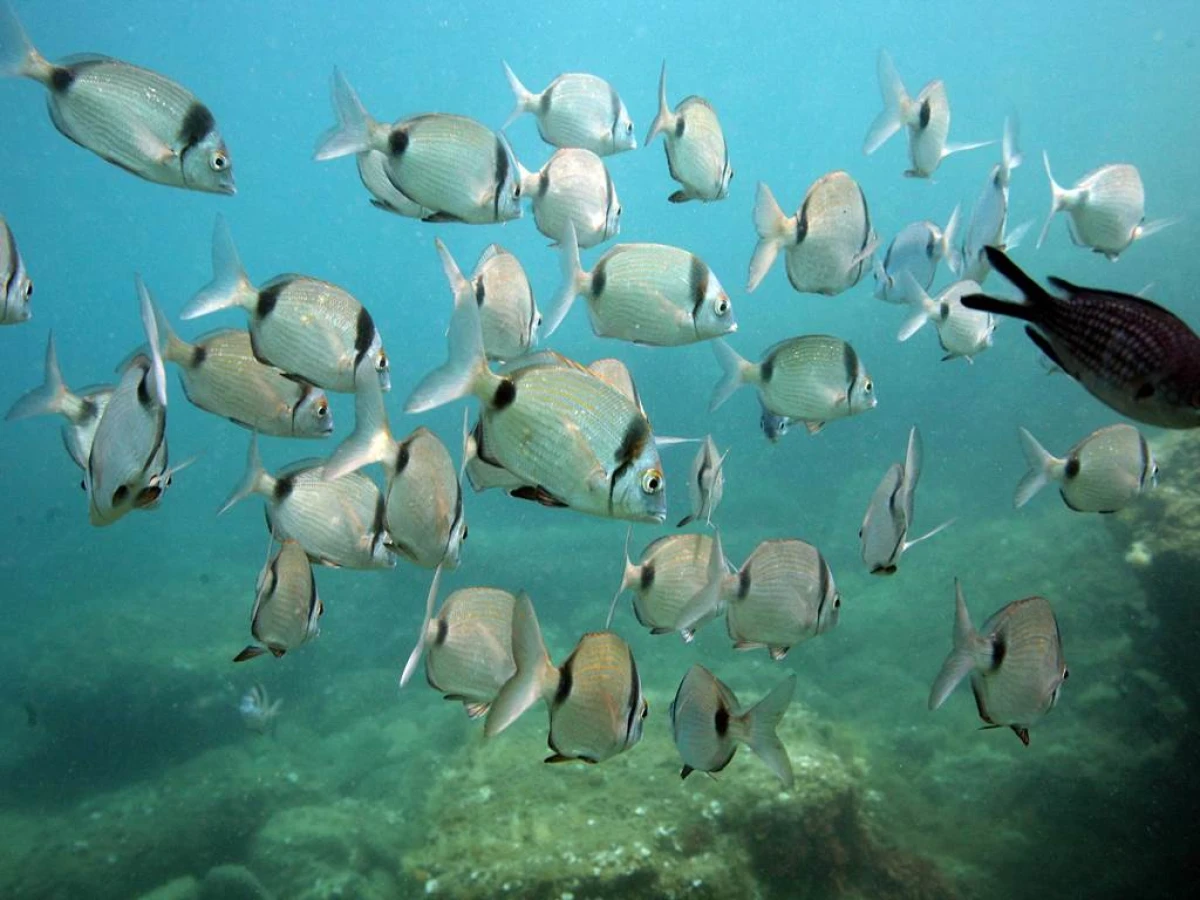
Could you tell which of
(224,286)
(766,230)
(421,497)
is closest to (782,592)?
(421,497)

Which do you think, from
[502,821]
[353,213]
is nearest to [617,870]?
[502,821]

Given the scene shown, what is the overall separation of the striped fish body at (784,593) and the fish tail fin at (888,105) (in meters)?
2.44

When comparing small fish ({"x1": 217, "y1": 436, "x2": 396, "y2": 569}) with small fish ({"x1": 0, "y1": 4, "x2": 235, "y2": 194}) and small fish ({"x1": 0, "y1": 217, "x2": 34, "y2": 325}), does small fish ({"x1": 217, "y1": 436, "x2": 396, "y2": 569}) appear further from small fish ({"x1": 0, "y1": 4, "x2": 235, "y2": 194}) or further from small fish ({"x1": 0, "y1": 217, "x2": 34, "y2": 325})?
small fish ({"x1": 0, "y1": 4, "x2": 235, "y2": 194})

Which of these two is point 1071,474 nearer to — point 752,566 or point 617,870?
point 752,566

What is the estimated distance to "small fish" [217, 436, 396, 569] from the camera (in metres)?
2.93

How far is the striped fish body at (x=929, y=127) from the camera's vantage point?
4.07 metres

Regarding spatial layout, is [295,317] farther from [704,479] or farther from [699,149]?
[699,149]

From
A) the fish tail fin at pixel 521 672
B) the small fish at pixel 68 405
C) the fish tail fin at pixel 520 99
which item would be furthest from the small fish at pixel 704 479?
the small fish at pixel 68 405

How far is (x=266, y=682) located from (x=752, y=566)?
13461 mm

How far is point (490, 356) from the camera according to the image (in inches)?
133

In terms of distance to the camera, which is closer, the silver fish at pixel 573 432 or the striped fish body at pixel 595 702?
the silver fish at pixel 573 432

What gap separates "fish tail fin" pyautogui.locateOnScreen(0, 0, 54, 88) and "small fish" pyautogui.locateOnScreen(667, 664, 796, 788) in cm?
326

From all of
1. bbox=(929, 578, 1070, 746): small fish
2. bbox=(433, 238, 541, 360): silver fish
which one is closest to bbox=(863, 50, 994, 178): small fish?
bbox=(433, 238, 541, 360): silver fish

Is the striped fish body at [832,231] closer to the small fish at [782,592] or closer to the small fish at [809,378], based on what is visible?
the small fish at [809,378]
